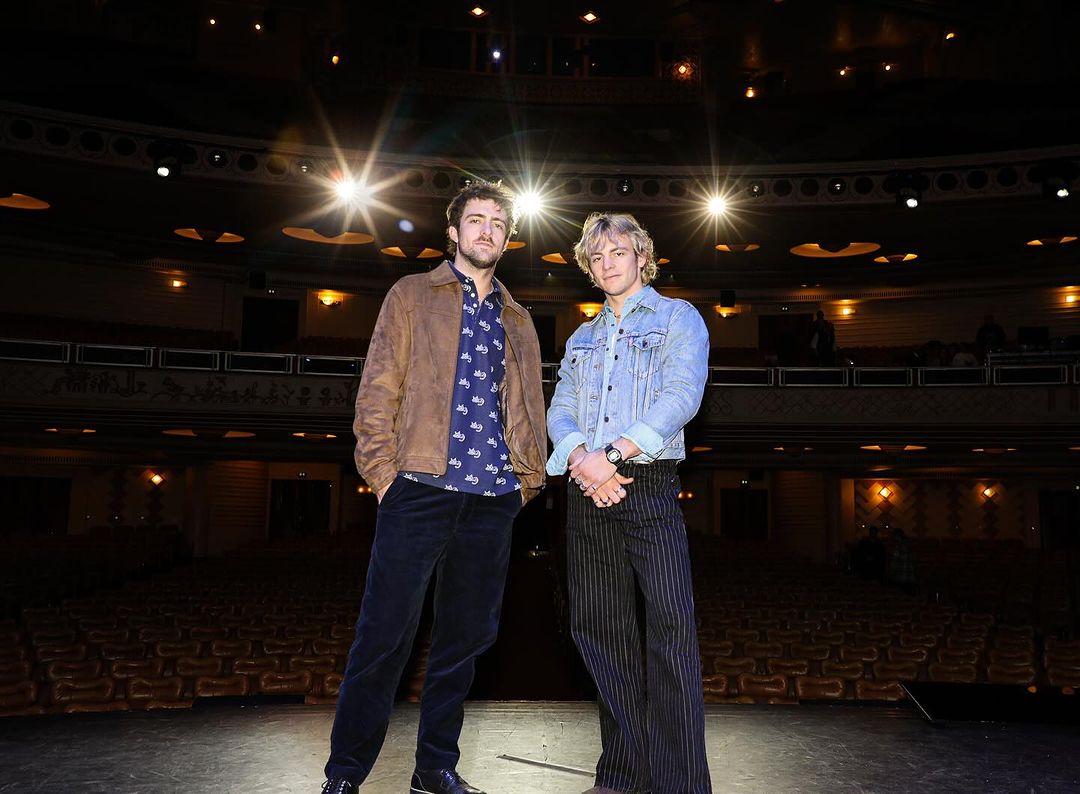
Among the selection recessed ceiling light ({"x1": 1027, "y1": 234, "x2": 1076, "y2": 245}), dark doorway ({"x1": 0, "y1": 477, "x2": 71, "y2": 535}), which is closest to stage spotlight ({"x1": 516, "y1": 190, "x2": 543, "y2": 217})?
recessed ceiling light ({"x1": 1027, "y1": 234, "x2": 1076, "y2": 245})

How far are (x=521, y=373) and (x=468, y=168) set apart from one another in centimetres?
1394

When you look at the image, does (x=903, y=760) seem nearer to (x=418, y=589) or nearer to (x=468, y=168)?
(x=418, y=589)

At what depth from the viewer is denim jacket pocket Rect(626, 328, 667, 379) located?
8.61ft

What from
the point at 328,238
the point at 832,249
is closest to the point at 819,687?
the point at 832,249

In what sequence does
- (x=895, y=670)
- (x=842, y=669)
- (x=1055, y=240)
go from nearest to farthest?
(x=842, y=669) → (x=895, y=670) → (x=1055, y=240)

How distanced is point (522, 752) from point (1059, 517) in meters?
21.5

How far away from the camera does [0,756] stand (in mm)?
2797

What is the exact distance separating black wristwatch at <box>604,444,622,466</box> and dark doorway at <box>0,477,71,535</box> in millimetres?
20657

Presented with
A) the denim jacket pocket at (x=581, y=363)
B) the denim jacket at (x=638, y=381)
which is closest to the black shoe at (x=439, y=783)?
the denim jacket at (x=638, y=381)

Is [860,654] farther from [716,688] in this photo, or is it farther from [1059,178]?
[1059,178]

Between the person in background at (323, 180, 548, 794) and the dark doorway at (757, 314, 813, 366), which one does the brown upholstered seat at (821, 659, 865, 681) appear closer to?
the person in background at (323, 180, 548, 794)

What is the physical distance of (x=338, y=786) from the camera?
93.3 inches

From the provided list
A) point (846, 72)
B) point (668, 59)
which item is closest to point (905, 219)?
point (846, 72)

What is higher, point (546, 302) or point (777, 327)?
point (546, 302)
